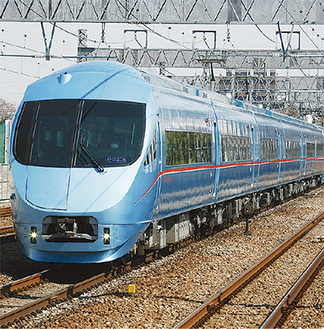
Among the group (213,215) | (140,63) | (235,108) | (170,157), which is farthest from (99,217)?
(140,63)

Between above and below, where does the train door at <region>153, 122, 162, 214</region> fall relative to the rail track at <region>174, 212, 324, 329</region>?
above

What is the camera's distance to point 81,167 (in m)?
9.28

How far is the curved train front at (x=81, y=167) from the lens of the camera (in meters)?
9.07

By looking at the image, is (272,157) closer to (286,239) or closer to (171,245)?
(286,239)

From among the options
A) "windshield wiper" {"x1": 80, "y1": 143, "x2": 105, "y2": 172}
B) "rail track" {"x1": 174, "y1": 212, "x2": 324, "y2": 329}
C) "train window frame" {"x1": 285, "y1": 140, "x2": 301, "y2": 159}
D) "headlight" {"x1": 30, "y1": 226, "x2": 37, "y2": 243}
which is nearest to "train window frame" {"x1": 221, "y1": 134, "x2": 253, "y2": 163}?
"rail track" {"x1": 174, "y1": 212, "x2": 324, "y2": 329}

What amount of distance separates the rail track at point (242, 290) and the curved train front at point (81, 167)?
172cm

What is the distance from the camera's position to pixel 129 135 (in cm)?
969

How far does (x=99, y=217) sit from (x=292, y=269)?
461 centimetres

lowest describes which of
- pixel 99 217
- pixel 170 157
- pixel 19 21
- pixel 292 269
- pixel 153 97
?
pixel 292 269

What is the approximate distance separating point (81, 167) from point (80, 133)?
599 millimetres

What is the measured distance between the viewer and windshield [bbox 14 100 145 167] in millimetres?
9422

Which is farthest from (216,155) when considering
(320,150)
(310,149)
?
(320,150)

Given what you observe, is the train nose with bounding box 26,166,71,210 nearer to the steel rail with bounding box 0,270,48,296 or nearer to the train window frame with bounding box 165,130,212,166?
the steel rail with bounding box 0,270,48,296

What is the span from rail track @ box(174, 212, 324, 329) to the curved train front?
67.5 inches
